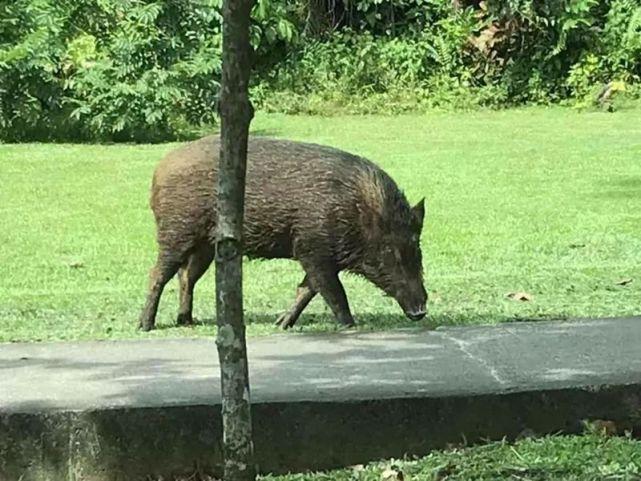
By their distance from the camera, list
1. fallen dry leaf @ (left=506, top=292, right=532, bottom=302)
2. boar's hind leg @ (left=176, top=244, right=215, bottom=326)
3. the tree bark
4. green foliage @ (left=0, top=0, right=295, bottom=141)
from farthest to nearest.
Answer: green foliage @ (left=0, top=0, right=295, bottom=141)
fallen dry leaf @ (left=506, top=292, right=532, bottom=302)
boar's hind leg @ (left=176, top=244, right=215, bottom=326)
the tree bark

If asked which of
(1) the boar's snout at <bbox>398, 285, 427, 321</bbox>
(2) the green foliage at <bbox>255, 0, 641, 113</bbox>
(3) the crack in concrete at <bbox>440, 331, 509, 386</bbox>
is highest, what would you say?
(3) the crack in concrete at <bbox>440, 331, 509, 386</bbox>

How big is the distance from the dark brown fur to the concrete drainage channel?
1.63 metres

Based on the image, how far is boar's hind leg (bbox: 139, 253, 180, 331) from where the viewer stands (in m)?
7.13

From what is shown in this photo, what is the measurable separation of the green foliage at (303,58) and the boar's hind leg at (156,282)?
28.4ft

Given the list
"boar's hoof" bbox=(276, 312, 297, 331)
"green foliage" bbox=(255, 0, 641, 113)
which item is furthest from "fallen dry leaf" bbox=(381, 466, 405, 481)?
"green foliage" bbox=(255, 0, 641, 113)

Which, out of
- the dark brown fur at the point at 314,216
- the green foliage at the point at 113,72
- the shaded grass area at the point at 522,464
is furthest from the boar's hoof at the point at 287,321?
the green foliage at the point at 113,72

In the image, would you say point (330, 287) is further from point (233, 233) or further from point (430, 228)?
point (430, 228)

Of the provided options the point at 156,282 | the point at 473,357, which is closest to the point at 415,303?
the point at 156,282

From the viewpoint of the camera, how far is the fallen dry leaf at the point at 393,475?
4047 millimetres

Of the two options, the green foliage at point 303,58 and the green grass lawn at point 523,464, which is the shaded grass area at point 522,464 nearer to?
the green grass lawn at point 523,464

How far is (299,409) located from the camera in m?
4.55

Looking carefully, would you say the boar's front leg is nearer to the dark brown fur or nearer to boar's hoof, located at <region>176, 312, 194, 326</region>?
the dark brown fur

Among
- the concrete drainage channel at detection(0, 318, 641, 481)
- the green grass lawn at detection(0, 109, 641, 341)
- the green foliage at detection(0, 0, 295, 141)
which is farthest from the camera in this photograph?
the green foliage at detection(0, 0, 295, 141)

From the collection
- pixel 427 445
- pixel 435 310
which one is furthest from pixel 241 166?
pixel 435 310
